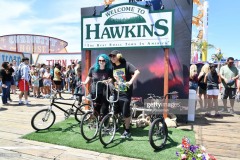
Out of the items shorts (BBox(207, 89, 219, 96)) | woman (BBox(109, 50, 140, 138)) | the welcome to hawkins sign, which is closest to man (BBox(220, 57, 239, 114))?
shorts (BBox(207, 89, 219, 96))

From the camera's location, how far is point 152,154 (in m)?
4.30

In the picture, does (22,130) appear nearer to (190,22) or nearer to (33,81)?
(190,22)

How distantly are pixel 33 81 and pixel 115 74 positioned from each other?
8144mm

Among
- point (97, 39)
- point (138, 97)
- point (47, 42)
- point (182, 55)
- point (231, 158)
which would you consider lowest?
point (231, 158)

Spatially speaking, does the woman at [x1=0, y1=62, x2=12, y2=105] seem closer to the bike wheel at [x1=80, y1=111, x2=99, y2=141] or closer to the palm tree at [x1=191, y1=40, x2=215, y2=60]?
the bike wheel at [x1=80, y1=111, x2=99, y2=141]

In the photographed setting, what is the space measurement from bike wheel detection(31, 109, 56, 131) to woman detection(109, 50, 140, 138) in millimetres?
1905

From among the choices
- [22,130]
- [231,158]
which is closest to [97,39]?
[22,130]

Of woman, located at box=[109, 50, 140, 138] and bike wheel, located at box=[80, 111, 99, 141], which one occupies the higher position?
woman, located at box=[109, 50, 140, 138]

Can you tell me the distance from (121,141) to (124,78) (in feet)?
4.74

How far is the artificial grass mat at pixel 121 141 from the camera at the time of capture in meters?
4.35

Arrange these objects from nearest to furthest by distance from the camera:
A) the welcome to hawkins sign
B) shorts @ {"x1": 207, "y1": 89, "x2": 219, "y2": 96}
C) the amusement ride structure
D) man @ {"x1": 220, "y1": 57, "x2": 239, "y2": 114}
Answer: the welcome to hawkins sign → shorts @ {"x1": 207, "y1": 89, "x2": 219, "y2": 96} → man @ {"x1": 220, "y1": 57, "x2": 239, "y2": 114} → the amusement ride structure

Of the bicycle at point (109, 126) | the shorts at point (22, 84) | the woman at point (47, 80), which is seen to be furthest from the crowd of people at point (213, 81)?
the woman at point (47, 80)

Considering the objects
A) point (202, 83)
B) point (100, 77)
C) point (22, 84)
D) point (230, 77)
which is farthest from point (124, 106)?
point (22, 84)

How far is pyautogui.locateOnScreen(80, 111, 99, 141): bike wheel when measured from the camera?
497cm
